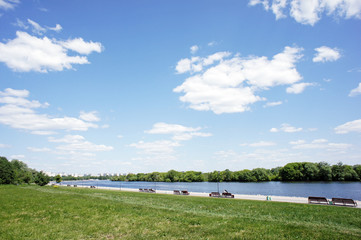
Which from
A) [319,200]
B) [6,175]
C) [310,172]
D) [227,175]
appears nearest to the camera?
[319,200]

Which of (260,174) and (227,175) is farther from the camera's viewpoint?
(227,175)

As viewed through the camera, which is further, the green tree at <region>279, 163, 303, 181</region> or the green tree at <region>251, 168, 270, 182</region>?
the green tree at <region>251, 168, 270, 182</region>

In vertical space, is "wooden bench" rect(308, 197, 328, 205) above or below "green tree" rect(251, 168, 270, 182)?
above

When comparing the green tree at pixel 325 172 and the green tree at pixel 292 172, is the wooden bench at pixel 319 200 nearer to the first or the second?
the green tree at pixel 325 172

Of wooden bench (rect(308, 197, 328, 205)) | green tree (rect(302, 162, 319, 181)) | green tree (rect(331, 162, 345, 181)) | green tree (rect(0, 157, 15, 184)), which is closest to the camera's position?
wooden bench (rect(308, 197, 328, 205))

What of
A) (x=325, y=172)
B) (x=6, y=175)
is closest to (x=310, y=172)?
(x=325, y=172)

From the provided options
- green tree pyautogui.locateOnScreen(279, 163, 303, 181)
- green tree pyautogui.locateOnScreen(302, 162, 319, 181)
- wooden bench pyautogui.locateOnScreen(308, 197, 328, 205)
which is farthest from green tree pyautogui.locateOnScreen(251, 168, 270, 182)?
wooden bench pyautogui.locateOnScreen(308, 197, 328, 205)

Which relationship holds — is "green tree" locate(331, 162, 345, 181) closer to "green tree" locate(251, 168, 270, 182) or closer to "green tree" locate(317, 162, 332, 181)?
"green tree" locate(317, 162, 332, 181)

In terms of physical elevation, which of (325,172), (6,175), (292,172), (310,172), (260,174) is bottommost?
(260,174)

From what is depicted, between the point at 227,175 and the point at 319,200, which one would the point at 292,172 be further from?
the point at 319,200

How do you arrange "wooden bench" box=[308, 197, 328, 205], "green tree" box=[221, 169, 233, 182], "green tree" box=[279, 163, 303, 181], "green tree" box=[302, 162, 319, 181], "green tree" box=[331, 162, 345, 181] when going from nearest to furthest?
"wooden bench" box=[308, 197, 328, 205] < "green tree" box=[331, 162, 345, 181] < "green tree" box=[302, 162, 319, 181] < "green tree" box=[279, 163, 303, 181] < "green tree" box=[221, 169, 233, 182]

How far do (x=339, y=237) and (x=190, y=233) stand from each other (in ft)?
24.6

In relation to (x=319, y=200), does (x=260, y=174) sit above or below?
below

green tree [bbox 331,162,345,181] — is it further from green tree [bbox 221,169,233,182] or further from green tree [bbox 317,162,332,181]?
green tree [bbox 221,169,233,182]
